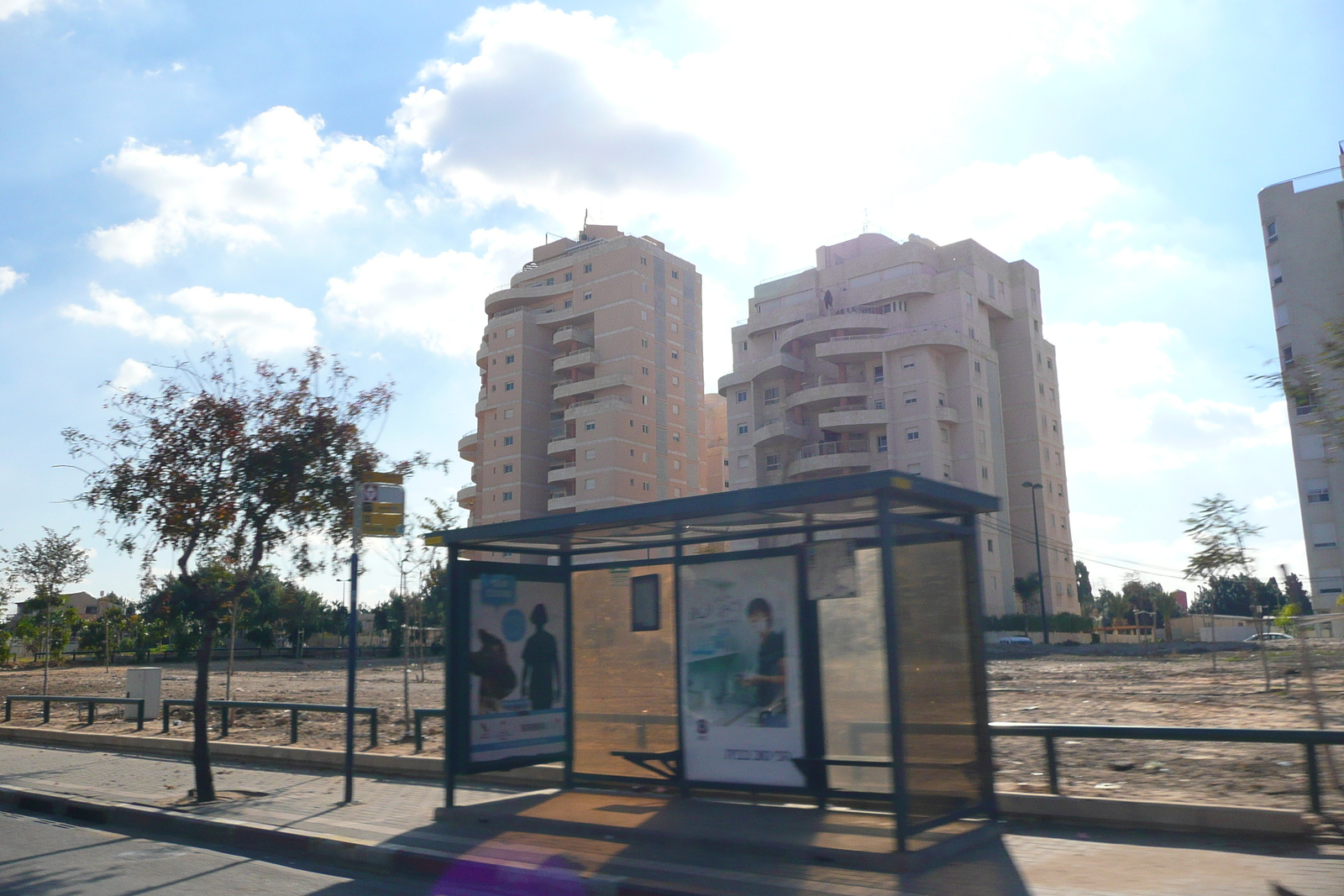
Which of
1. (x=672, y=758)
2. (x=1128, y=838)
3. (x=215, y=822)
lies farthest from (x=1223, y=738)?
(x=215, y=822)

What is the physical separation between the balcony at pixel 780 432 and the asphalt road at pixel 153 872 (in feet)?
214

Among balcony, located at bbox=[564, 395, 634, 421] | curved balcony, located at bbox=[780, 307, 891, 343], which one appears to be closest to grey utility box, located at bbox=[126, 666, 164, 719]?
curved balcony, located at bbox=[780, 307, 891, 343]

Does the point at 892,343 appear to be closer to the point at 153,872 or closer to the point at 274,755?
the point at 274,755

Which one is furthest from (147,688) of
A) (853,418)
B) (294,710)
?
(853,418)

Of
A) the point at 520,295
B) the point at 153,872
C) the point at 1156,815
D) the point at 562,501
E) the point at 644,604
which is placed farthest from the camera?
the point at 520,295

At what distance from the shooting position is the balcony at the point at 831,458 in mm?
69250

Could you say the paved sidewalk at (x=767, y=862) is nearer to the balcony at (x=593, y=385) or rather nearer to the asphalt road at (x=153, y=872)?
the asphalt road at (x=153, y=872)

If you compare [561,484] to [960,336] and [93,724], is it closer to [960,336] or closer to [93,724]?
[960,336]

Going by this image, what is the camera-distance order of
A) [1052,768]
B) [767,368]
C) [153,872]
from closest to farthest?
1. [153,872]
2. [1052,768]
3. [767,368]

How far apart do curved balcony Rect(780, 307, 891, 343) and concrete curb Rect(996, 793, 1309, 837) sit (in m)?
65.0

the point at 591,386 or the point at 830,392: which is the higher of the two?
the point at 591,386

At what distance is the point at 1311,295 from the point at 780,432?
36413 mm

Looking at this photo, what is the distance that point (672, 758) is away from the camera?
951 cm

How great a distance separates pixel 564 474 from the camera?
79125mm
